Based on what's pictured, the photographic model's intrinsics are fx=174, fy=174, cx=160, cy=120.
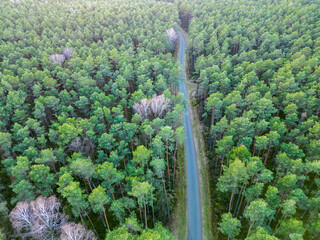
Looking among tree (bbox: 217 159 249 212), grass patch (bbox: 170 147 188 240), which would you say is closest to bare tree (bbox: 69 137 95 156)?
grass patch (bbox: 170 147 188 240)

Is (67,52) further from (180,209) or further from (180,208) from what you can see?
(180,209)

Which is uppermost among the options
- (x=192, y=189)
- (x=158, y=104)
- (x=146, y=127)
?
(x=158, y=104)

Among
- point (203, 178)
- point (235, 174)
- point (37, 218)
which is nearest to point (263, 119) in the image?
point (235, 174)

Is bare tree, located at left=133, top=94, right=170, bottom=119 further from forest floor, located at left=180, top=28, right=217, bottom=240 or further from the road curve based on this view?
forest floor, located at left=180, top=28, right=217, bottom=240

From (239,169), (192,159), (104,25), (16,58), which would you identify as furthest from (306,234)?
(104,25)

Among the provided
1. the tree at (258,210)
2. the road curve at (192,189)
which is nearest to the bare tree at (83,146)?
the road curve at (192,189)

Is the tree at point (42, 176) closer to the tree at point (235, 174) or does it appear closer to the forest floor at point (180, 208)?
the forest floor at point (180, 208)

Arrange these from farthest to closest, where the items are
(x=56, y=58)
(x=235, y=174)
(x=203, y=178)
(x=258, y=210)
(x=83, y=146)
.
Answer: (x=56, y=58) → (x=203, y=178) → (x=83, y=146) → (x=235, y=174) → (x=258, y=210)
